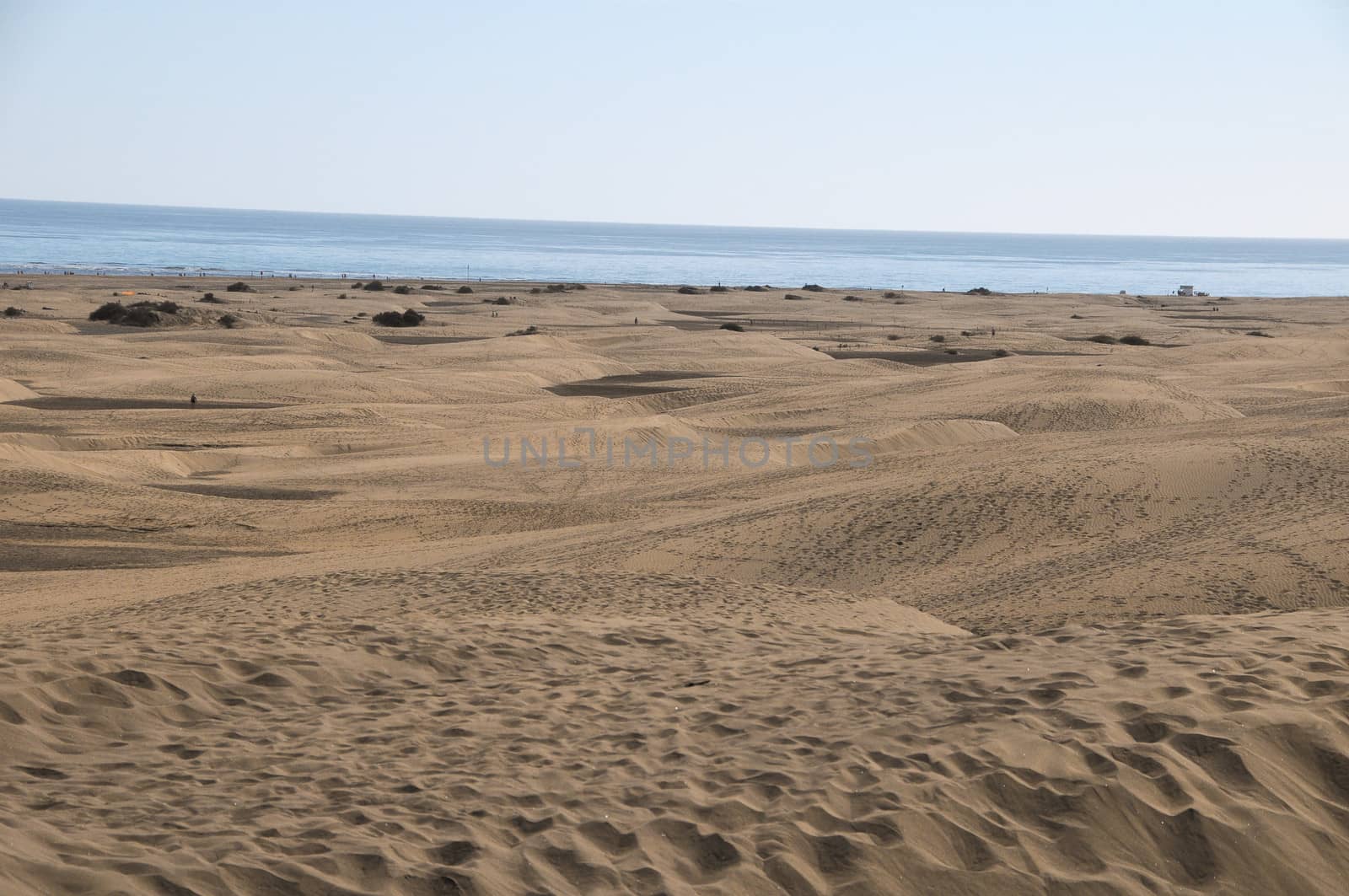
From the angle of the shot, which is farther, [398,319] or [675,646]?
[398,319]

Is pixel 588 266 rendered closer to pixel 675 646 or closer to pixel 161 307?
pixel 161 307

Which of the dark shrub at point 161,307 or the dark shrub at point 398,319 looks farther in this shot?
the dark shrub at point 398,319

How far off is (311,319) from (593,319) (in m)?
12.4

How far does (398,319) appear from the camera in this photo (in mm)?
48594

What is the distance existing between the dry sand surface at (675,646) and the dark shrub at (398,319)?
1855 centimetres

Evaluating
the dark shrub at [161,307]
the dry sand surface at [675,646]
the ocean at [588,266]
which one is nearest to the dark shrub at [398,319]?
the dark shrub at [161,307]

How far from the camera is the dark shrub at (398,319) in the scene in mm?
48438

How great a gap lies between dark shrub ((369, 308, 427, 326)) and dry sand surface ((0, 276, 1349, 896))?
18.6m

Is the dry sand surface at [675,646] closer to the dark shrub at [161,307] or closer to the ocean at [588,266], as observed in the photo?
the dark shrub at [161,307]

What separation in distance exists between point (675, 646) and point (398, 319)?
4133 cm

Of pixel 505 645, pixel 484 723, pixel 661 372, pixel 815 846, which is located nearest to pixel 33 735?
pixel 484 723

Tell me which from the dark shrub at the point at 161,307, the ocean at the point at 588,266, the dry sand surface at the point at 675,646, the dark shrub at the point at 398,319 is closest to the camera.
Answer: the dry sand surface at the point at 675,646

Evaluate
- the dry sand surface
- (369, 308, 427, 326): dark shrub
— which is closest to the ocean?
(369, 308, 427, 326): dark shrub

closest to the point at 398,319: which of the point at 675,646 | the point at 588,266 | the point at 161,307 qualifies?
the point at 161,307
